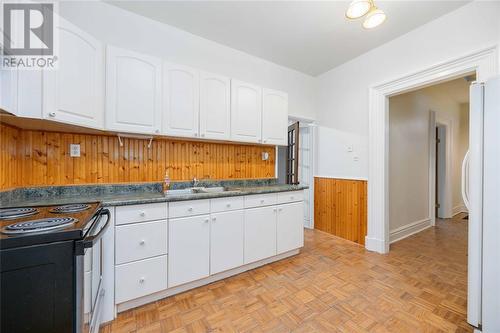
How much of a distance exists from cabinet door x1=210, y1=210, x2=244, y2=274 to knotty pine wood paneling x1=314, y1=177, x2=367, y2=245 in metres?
1.92

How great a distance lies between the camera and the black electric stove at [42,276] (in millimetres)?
820

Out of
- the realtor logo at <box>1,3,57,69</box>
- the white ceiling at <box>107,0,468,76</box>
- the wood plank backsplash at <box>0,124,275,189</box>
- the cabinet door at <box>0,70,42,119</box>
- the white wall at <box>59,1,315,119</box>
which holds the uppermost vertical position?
the white ceiling at <box>107,0,468,76</box>

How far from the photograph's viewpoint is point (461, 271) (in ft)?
7.43

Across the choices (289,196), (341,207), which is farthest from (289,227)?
(341,207)

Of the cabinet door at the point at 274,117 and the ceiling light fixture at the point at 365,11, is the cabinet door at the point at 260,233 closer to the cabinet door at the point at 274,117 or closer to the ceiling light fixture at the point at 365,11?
the cabinet door at the point at 274,117

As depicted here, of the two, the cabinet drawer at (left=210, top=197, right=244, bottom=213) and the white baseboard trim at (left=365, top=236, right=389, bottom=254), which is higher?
the cabinet drawer at (left=210, top=197, right=244, bottom=213)

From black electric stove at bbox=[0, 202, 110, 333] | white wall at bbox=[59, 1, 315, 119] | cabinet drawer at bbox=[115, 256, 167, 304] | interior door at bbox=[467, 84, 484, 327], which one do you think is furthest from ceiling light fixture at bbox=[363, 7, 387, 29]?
cabinet drawer at bbox=[115, 256, 167, 304]

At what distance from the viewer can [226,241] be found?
2.08m

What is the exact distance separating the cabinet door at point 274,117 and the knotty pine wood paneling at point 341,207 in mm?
1224

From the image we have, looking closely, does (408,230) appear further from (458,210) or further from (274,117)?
(274,117)

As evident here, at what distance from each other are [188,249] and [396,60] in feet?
11.0

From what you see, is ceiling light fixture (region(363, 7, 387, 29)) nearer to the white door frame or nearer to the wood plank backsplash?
the white door frame

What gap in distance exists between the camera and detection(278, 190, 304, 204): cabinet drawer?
2.50 metres

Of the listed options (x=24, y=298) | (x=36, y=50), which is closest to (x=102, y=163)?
(x=36, y=50)
